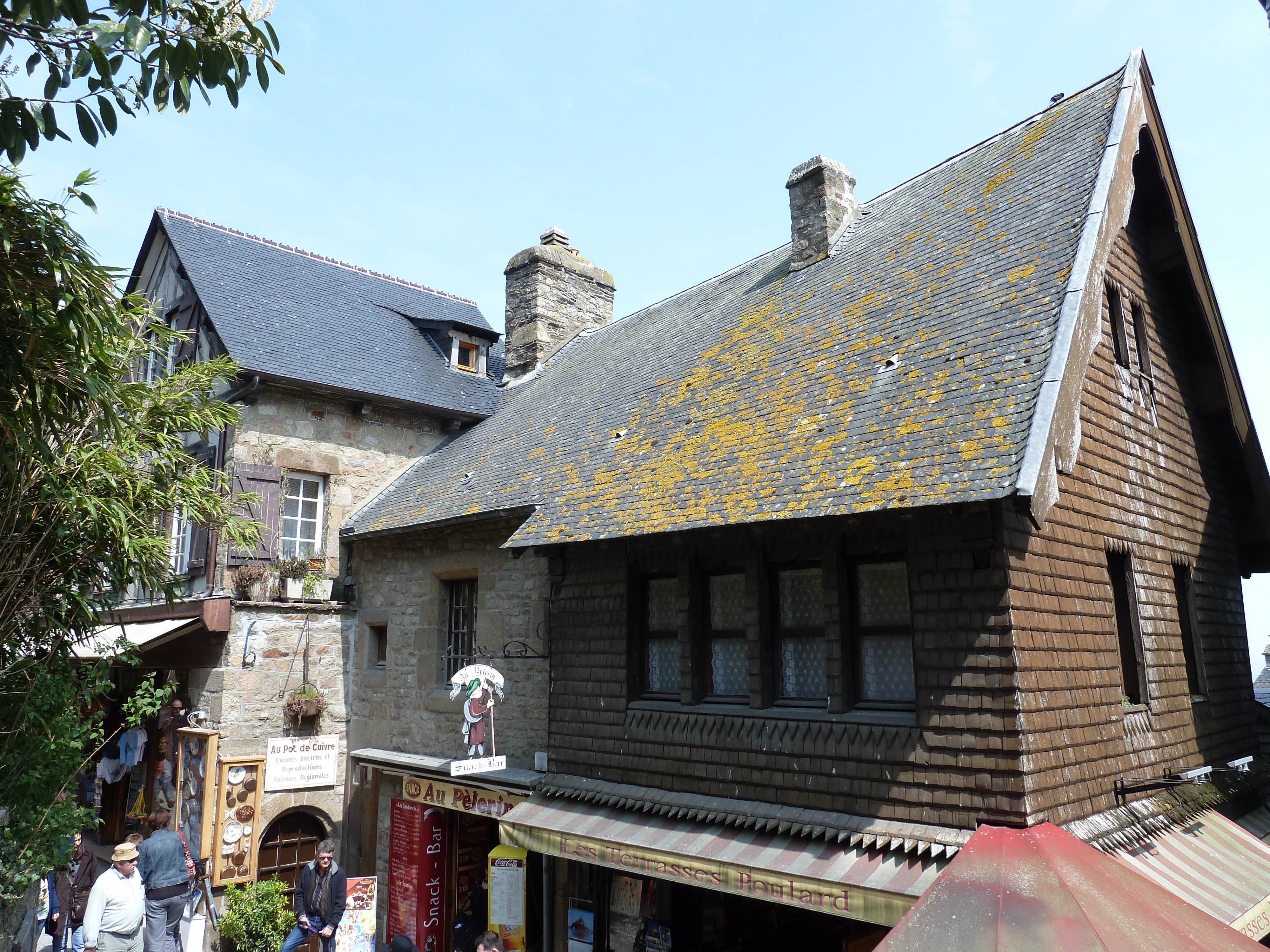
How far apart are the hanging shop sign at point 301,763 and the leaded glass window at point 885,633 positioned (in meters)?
7.54

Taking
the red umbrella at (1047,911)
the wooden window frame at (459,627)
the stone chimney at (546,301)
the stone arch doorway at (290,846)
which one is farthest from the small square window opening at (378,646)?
the red umbrella at (1047,911)

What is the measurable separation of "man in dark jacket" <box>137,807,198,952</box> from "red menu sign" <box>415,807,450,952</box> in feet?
8.30

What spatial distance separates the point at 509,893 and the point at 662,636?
3.18m

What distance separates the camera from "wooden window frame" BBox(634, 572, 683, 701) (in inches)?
309

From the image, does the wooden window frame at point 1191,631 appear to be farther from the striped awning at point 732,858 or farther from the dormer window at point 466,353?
the dormer window at point 466,353

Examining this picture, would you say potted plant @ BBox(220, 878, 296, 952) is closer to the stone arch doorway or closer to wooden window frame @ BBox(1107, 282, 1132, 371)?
the stone arch doorway

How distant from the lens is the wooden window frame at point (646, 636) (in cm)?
784

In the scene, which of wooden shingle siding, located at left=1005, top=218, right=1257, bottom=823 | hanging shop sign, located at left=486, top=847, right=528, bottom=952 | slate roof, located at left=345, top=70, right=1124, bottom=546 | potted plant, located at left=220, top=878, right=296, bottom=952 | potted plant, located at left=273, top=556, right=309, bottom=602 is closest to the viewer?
wooden shingle siding, located at left=1005, top=218, right=1257, bottom=823

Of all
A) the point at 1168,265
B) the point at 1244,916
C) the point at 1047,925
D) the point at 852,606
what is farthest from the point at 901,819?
the point at 1168,265

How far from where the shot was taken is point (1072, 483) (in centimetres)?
684

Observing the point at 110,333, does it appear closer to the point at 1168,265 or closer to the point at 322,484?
the point at 322,484

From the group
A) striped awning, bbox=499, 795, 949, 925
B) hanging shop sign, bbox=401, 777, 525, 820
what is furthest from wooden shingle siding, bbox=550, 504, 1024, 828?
hanging shop sign, bbox=401, 777, 525, 820

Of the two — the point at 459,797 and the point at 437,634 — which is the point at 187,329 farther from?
the point at 459,797

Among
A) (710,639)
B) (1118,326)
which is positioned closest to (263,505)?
(710,639)
